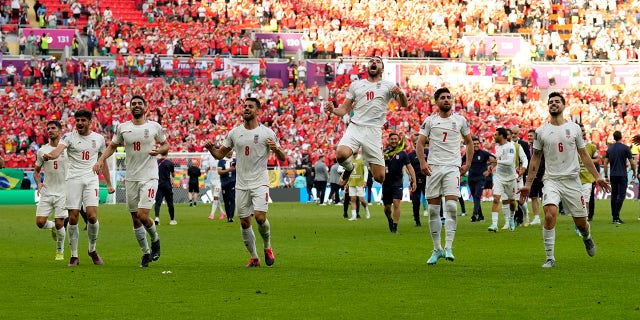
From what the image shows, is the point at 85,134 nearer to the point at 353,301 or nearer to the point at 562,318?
the point at 353,301

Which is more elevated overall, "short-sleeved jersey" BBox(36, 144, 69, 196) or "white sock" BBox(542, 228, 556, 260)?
"short-sleeved jersey" BBox(36, 144, 69, 196)

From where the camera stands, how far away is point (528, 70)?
6575 centimetres

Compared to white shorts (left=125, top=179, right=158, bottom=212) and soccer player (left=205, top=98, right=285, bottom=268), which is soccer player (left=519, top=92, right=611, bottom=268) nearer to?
soccer player (left=205, top=98, right=285, bottom=268)

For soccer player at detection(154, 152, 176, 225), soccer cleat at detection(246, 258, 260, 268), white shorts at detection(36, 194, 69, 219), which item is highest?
white shorts at detection(36, 194, 69, 219)

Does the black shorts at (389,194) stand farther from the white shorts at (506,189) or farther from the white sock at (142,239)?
the white sock at (142,239)

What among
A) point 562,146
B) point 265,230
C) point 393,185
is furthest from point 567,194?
point 393,185

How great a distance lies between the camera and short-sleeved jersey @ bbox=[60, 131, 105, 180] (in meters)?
18.4

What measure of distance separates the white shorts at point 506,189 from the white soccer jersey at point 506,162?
10 centimetres

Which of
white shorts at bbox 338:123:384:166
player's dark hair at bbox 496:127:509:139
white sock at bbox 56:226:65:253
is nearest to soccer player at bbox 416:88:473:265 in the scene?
white shorts at bbox 338:123:384:166

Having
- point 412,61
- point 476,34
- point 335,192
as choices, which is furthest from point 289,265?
point 476,34

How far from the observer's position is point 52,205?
19.4 m

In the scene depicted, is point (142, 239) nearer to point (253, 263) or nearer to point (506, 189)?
point (253, 263)

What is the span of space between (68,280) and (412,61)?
50.4 m

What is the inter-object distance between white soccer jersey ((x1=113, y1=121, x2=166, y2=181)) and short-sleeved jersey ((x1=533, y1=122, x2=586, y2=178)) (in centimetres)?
577
